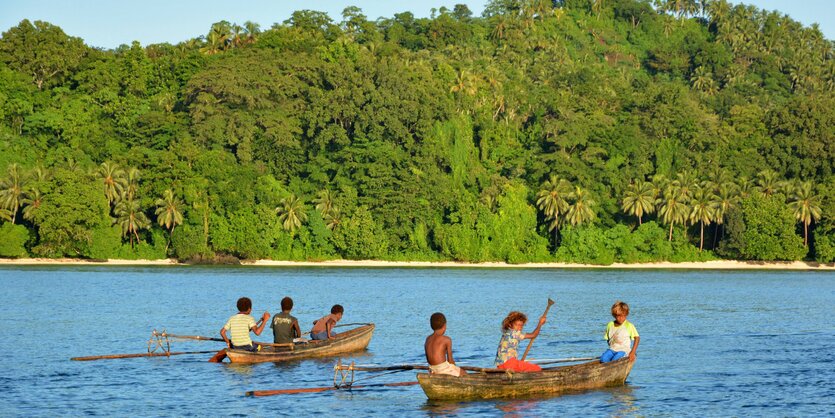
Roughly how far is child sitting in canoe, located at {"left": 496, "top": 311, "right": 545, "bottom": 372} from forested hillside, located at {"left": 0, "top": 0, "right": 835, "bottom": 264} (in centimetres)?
7289

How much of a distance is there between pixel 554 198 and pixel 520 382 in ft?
269

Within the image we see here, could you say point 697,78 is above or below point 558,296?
above

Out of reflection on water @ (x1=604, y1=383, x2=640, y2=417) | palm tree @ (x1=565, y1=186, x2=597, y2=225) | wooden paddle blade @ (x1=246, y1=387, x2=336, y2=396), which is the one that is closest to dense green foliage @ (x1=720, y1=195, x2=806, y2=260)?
palm tree @ (x1=565, y1=186, x2=597, y2=225)

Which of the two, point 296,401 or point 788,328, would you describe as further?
point 788,328

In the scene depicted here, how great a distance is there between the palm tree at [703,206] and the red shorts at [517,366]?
81.6 metres

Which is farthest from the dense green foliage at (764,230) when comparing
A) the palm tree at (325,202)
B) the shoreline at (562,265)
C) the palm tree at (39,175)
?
the palm tree at (39,175)

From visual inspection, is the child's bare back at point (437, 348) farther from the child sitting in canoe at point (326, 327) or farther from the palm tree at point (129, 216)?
the palm tree at point (129, 216)

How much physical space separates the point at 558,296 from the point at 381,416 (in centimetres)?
4290

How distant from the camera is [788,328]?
4359 cm

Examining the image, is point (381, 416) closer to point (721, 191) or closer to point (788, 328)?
point (788, 328)

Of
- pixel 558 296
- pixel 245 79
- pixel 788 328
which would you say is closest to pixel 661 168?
pixel 245 79

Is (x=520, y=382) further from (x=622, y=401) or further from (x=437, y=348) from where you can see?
(x=622, y=401)

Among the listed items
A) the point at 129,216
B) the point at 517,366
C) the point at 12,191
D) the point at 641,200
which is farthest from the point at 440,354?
the point at 641,200

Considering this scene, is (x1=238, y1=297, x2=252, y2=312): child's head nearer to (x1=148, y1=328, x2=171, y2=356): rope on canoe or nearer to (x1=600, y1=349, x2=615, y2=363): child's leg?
(x1=148, y1=328, x2=171, y2=356): rope on canoe
